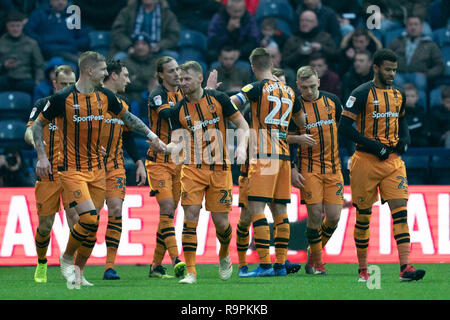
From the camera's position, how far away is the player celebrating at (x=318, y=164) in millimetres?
10977

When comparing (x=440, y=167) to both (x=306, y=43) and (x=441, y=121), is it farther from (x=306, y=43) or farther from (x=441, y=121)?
(x=306, y=43)

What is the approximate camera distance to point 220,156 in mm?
9805

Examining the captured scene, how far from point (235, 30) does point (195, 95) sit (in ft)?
22.1

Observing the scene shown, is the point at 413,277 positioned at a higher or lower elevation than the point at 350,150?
lower

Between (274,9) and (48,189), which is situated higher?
(274,9)

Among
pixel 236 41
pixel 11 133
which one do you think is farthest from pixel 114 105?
pixel 236 41

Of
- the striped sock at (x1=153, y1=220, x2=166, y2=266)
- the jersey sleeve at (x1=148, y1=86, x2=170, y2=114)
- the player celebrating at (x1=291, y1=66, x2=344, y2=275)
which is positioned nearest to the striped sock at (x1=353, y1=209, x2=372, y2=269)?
the player celebrating at (x1=291, y1=66, x2=344, y2=275)

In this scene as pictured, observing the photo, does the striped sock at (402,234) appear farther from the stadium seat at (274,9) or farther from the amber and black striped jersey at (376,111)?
the stadium seat at (274,9)

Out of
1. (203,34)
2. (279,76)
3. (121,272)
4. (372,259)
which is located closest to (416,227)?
(372,259)

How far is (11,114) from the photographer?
15.9 meters

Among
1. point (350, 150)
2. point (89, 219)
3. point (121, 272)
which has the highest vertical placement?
point (350, 150)

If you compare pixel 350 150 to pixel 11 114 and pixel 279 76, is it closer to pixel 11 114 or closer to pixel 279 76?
pixel 279 76

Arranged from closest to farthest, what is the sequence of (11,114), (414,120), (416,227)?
(416,227), (414,120), (11,114)

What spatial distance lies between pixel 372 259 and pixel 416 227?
0.75 meters
